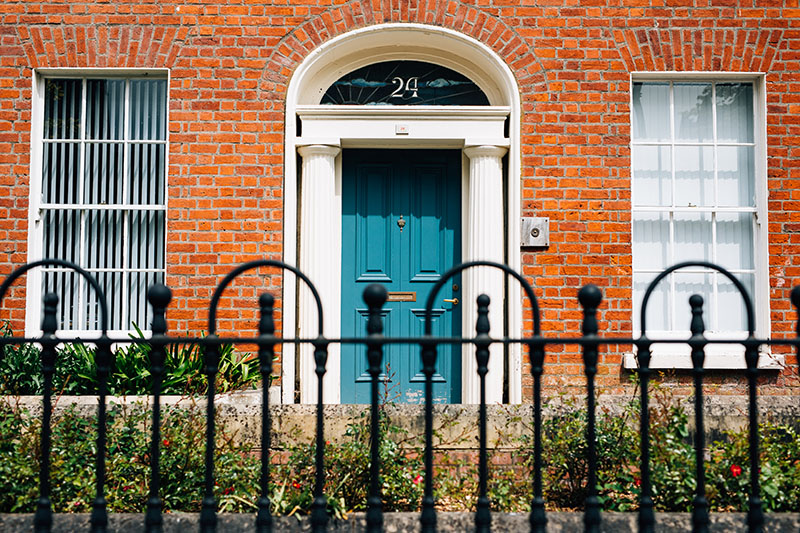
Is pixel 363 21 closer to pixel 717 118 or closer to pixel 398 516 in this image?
pixel 717 118

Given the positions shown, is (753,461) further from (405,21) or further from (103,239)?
(103,239)

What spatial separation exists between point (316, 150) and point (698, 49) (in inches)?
138

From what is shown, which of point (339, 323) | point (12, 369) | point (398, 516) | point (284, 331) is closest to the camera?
point (398, 516)

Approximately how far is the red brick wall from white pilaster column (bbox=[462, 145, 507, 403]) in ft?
0.92

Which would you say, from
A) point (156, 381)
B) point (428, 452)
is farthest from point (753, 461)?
point (156, 381)

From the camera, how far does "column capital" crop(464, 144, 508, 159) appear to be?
637 cm

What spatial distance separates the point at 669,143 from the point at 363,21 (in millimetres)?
2965

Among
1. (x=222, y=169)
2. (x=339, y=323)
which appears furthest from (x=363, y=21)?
(x=339, y=323)

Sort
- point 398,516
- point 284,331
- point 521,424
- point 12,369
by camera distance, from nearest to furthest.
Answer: point 398,516, point 521,424, point 12,369, point 284,331

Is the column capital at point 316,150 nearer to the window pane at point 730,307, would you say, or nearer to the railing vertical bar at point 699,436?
the window pane at point 730,307

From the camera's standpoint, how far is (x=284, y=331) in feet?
20.2

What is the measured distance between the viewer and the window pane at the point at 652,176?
6.48 m

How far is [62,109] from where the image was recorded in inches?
254

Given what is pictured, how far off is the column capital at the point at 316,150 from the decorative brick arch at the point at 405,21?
548 mm
